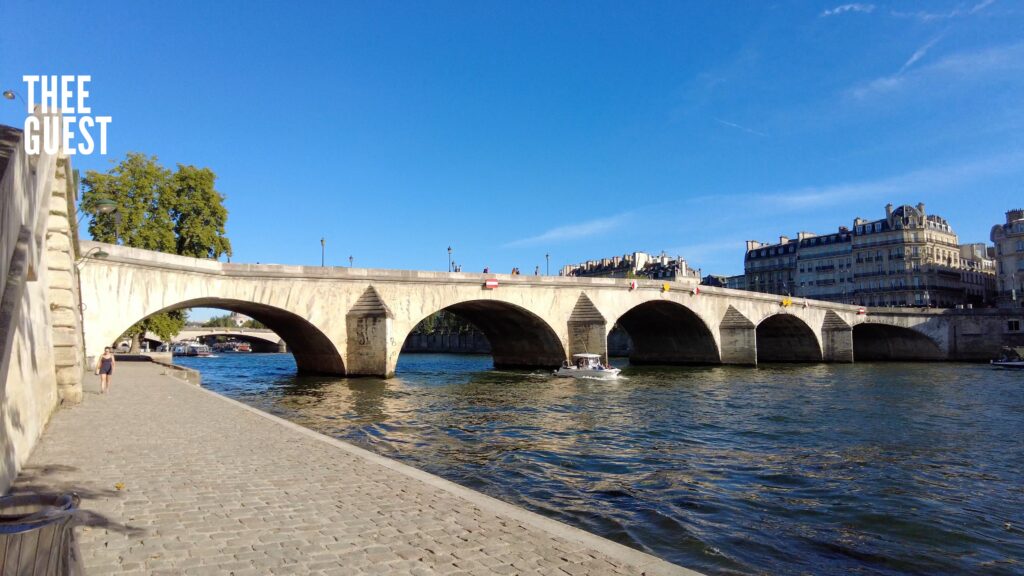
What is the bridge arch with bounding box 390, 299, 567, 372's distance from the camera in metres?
45.4

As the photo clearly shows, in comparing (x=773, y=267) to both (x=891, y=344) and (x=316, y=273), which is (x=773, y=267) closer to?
(x=891, y=344)

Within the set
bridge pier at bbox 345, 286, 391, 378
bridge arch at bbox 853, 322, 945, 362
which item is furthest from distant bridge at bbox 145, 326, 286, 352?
bridge arch at bbox 853, 322, 945, 362

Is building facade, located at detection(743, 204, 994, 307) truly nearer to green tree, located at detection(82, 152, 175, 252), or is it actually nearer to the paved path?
green tree, located at detection(82, 152, 175, 252)

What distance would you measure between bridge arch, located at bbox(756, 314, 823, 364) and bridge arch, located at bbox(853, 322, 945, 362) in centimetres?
675

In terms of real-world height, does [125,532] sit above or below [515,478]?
above

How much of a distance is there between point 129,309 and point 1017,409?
36009mm

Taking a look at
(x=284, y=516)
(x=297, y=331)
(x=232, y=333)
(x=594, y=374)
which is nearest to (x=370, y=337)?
(x=297, y=331)

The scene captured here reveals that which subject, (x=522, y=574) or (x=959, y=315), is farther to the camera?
(x=959, y=315)

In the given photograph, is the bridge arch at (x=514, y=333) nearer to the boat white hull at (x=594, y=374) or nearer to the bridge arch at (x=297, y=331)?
the boat white hull at (x=594, y=374)

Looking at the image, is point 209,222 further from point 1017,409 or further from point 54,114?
point 1017,409

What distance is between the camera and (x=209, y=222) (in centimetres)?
4475

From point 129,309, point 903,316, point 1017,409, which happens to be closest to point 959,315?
point 903,316

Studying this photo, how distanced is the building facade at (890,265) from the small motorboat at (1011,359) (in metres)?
26.6

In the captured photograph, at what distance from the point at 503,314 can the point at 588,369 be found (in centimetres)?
1075
